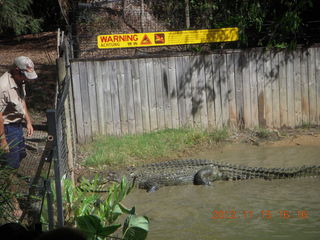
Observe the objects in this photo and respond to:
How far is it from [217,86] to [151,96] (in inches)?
57.0

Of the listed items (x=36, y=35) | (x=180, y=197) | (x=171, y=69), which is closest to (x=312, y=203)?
(x=180, y=197)

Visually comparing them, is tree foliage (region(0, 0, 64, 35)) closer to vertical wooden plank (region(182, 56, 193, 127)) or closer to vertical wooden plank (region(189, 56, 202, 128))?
vertical wooden plank (region(182, 56, 193, 127))

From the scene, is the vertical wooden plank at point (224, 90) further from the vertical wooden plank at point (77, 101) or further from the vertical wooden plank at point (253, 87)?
the vertical wooden plank at point (77, 101)

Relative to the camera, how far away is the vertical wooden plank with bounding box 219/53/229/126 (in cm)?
1006

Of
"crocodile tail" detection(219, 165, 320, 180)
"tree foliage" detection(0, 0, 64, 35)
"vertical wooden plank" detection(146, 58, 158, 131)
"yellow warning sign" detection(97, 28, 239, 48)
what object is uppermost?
"tree foliage" detection(0, 0, 64, 35)

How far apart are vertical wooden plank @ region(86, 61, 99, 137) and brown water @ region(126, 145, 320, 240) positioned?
2309 millimetres

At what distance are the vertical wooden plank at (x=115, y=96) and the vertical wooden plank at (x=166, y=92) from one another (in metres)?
0.95

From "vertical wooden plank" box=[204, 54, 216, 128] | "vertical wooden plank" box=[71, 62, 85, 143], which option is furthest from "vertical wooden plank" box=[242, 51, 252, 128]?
"vertical wooden plank" box=[71, 62, 85, 143]

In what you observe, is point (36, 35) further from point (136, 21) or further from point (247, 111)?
point (247, 111)

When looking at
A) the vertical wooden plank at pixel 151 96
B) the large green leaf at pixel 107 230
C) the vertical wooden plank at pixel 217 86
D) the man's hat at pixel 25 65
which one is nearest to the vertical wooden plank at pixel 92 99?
the vertical wooden plank at pixel 151 96

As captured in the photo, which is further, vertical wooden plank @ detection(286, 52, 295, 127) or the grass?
vertical wooden plank @ detection(286, 52, 295, 127)

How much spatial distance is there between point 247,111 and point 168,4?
9.77 feet

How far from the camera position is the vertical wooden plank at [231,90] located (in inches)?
396

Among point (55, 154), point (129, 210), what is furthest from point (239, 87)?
point (55, 154)
